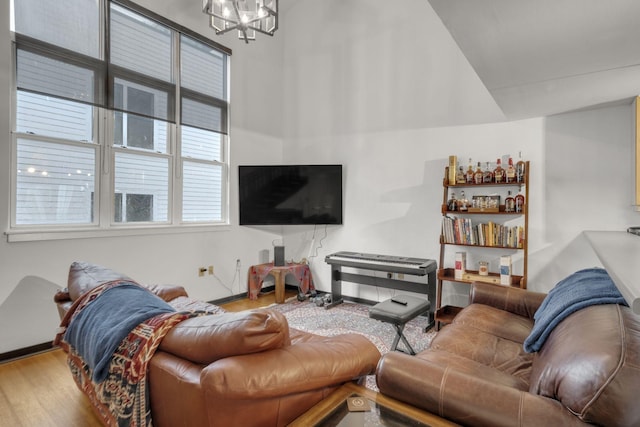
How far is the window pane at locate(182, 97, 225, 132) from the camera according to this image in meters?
4.07

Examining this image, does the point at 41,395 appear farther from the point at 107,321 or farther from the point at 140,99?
the point at 140,99

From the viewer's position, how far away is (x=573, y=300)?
1.63 m

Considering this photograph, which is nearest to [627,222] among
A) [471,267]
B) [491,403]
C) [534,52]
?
[471,267]

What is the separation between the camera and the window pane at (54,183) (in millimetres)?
2910

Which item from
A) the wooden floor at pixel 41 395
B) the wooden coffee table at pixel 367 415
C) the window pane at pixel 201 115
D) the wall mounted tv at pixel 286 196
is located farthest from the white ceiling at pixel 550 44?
the window pane at pixel 201 115

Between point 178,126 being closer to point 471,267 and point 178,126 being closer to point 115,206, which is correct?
point 115,206

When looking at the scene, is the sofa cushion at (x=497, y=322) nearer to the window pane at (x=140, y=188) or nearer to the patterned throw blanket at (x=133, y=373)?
the patterned throw blanket at (x=133, y=373)

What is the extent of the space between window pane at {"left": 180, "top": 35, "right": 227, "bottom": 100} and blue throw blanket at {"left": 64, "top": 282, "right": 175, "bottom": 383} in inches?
126

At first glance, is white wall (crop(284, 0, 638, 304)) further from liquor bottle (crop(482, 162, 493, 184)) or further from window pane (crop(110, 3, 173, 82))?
window pane (crop(110, 3, 173, 82))

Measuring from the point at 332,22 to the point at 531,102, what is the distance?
314cm

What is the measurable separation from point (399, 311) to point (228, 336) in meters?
1.72

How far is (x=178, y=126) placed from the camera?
4.00 m

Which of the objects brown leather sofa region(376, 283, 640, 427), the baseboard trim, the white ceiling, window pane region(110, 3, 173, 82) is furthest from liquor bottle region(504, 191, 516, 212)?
the baseboard trim

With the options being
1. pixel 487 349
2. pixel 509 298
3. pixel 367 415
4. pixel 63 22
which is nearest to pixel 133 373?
pixel 367 415
